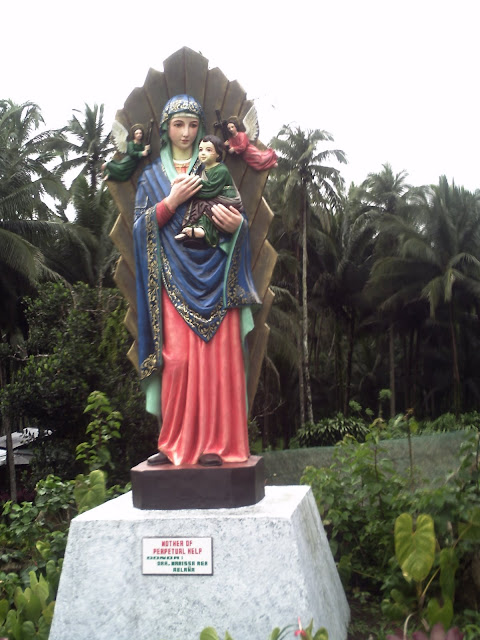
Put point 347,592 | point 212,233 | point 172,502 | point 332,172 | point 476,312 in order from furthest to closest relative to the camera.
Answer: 1. point 476,312
2. point 332,172
3. point 347,592
4. point 212,233
5. point 172,502

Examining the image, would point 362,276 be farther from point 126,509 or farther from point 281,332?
point 126,509

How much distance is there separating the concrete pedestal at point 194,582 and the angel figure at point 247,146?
239cm

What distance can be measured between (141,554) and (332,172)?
22.4m

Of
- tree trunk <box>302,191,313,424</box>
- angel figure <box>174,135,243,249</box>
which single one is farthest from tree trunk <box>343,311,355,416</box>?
angel figure <box>174,135,243,249</box>

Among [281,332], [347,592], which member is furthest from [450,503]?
[281,332]

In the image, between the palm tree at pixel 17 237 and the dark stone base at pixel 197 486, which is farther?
the palm tree at pixel 17 237

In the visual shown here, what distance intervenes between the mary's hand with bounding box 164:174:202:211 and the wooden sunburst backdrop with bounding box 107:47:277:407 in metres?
0.40

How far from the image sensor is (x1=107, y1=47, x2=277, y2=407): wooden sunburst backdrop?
5.08 metres

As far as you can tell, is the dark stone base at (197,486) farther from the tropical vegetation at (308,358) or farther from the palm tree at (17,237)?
the palm tree at (17,237)

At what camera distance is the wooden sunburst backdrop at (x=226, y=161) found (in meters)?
5.08

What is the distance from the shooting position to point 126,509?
183 inches

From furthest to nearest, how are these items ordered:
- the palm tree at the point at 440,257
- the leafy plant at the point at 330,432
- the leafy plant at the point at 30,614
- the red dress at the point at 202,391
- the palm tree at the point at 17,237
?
the palm tree at the point at 440,257 < the leafy plant at the point at 330,432 < the palm tree at the point at 17,237 < the red dress at the point at 202,391 < the leafy plant at the point at 30,614

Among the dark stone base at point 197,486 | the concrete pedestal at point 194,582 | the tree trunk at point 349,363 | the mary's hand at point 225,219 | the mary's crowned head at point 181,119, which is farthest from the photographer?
the tree trunk at point 349,363

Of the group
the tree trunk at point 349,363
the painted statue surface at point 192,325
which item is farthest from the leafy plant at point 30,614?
the tree trunk at point 349,363
